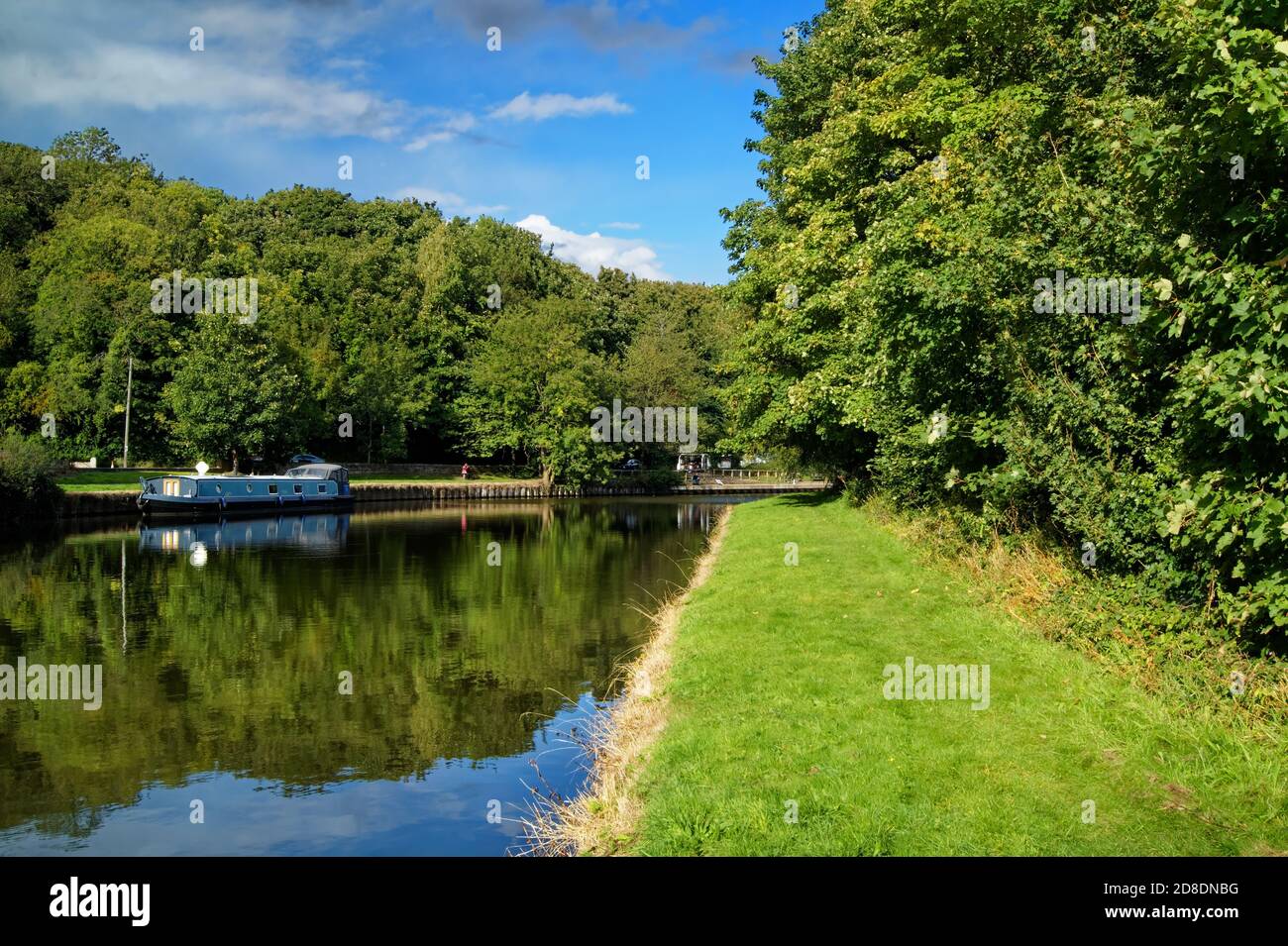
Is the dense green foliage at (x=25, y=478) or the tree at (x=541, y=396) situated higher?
the tree at (x=541, y=396)

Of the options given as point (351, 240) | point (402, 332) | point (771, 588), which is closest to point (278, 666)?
point (771, 588)

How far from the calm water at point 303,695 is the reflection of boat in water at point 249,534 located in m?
3.52

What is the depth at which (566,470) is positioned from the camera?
73.0 meters

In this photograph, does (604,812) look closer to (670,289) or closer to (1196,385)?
(1196,385)

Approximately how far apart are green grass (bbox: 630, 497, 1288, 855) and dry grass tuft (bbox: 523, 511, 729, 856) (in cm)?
27

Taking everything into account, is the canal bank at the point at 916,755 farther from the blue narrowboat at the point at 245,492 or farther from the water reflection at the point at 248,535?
the blue narrowboat at the point at 245,492

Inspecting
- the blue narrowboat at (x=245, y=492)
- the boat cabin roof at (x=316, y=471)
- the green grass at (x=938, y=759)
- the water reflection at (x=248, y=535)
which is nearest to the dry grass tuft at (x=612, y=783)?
the green grass at (x=938, y=759)

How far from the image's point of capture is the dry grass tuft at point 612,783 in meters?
8.28

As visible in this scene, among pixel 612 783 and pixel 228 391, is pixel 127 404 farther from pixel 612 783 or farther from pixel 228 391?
pixel 612 783

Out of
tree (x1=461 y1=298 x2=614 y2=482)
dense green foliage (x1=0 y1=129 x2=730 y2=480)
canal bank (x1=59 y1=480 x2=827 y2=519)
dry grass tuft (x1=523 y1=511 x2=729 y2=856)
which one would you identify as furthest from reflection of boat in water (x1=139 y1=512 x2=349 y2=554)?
dry grass tuft (x1=523 y1=511 x2=729 y2=856)

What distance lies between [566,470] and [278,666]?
5579 cm

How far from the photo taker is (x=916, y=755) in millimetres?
8773

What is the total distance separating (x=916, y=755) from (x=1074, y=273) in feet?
27.1

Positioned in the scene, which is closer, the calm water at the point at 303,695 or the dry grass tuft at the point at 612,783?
the dry grass tuft at the point at 612,783
